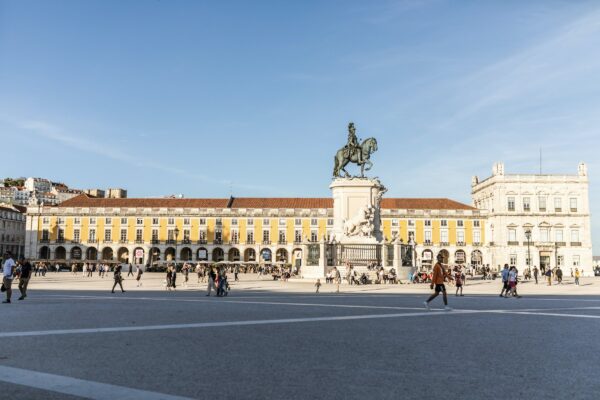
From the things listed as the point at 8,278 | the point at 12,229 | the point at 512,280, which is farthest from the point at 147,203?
the point at 512,280

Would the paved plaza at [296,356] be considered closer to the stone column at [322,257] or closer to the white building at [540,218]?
the stone column at [322,257]

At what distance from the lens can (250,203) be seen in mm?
89125

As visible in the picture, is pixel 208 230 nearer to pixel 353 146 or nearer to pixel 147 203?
pixel 147 203

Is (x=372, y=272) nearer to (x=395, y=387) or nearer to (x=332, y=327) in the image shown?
(x=332, y=327)

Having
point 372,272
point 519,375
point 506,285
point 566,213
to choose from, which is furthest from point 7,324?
point 566,213

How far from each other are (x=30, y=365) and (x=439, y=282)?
395 inches

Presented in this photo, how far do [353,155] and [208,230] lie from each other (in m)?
54.5

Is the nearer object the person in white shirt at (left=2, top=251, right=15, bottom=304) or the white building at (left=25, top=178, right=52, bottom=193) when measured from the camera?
the person in white shirt at (left=2, top=251, right=15, bottom=304)

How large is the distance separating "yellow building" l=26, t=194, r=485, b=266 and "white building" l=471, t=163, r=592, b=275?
12.7 ft

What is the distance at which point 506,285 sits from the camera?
20.5m

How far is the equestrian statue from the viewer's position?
1336 inches

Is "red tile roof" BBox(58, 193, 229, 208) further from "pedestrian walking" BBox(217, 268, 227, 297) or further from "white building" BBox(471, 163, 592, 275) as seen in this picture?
"pedestrian walking" BBox(217, 268, 227, 297)

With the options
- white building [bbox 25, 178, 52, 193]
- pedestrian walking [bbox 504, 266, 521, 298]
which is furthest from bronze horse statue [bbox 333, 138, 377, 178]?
white building [bbox 25, 178, 52, 193]

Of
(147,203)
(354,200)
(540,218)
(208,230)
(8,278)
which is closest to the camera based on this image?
(8,278)
